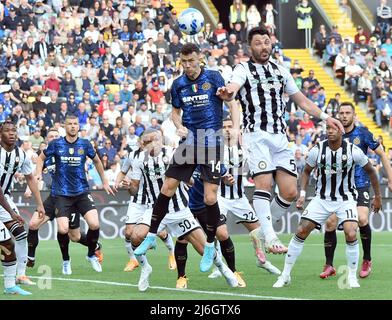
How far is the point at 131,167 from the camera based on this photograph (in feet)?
54.5

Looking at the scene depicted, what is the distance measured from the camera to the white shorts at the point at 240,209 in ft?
55.2

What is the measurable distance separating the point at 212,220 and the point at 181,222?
1.24m

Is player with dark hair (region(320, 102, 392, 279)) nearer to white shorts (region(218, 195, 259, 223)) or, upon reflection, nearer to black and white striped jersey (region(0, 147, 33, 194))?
white shorts (region(218, 195, 259, 223))

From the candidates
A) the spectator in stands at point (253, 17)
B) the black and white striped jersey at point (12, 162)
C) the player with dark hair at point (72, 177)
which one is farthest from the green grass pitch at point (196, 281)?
the spectator in stands at point (253, 17)

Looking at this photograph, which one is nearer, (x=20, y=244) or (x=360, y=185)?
(x=20, y=244)

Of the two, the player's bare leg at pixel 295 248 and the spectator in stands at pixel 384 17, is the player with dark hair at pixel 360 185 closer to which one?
the player's bare leg at pixel 295 248

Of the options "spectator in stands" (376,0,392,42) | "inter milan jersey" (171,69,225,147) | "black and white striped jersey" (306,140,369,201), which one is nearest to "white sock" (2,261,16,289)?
"inter milan jersey" (171,69,225,147)

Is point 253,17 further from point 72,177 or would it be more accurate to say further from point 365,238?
point 365,238

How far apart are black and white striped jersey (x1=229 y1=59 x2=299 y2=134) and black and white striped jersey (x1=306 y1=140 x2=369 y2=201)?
1.18 m

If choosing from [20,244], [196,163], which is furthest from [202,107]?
[20,244]

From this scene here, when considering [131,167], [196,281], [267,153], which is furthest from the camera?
[131,167]

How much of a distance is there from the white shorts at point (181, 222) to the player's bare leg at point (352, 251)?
1.94 metres
